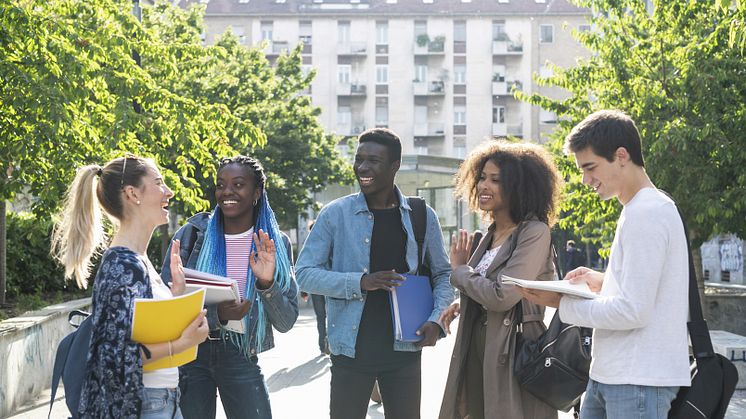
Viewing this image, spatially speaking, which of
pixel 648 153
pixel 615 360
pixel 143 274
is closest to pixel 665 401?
pixel 615 360

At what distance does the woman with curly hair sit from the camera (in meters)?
4.46

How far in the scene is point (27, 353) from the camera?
32.5 feet

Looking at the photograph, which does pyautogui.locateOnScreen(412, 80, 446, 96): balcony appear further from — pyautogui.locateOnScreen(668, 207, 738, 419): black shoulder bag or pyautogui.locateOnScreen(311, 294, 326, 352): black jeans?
pyautogui.locateOnScreen(668, 207, 738, 419): black shoulder bag

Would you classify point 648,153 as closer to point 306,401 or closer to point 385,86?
point 306,401

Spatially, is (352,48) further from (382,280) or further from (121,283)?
(121,283)

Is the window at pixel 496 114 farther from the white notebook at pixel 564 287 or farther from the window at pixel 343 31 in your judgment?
the white notebook at pixel 564 287

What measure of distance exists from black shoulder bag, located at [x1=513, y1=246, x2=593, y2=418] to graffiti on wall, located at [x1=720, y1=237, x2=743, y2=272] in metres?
34.4

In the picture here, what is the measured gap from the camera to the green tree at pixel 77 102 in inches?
389

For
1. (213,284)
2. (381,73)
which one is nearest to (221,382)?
(213,284)

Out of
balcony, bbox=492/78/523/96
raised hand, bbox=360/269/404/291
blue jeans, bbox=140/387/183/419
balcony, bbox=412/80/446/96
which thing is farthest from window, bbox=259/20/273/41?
blue jeans, bbox=140/387/183/419

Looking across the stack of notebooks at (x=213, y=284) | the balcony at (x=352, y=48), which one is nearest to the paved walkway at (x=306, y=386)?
the stack of notebooks at (x=213, y=284)

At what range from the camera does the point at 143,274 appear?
373 cm

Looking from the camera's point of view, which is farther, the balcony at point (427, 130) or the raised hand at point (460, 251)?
the balcony at point (427, 130)

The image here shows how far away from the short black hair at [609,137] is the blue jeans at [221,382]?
1.97m
